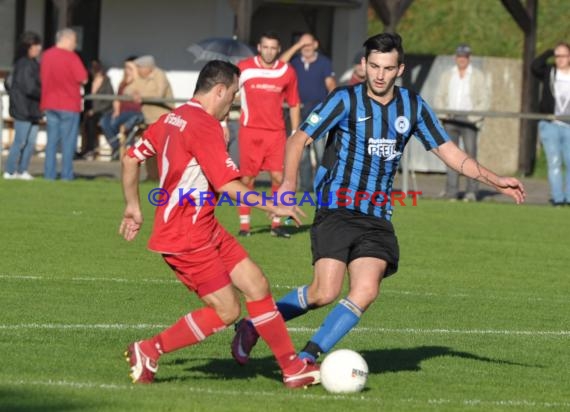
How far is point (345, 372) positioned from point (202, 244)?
0.97 metres

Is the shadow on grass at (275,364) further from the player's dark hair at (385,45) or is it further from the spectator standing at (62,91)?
the spectator standing at (62,91)

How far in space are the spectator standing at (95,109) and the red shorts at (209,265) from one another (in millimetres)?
17403

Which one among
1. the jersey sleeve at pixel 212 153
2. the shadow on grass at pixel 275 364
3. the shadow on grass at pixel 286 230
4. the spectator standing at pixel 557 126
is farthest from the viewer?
the spectator standing at pixel 557 126

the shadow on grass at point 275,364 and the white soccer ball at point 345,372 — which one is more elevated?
the white soccer ball at point 345,372

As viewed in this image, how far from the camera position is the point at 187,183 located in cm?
736

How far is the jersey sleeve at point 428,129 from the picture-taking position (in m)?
8.36

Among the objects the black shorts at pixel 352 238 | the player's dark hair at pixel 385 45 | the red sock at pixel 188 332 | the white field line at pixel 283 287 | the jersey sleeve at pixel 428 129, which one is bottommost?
the white field line at pixel 283 287

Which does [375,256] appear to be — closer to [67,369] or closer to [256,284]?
[256,284]

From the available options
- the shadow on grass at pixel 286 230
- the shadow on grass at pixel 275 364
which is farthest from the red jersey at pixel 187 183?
the shadow on grass at pixel 286 230

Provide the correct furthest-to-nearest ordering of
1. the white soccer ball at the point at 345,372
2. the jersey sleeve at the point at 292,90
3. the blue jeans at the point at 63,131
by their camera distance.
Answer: the blue jeans at the point at 63,131 < the jersey sleeve at the point at 292,90 < the white soccer ball at the point at 345,372

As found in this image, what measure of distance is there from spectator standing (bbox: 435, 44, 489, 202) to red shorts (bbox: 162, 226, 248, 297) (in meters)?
13.4

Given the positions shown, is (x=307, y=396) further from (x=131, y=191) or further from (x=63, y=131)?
(x=63, y=131)

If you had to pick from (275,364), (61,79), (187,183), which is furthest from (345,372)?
(61,79)

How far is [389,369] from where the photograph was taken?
27.3 ft
